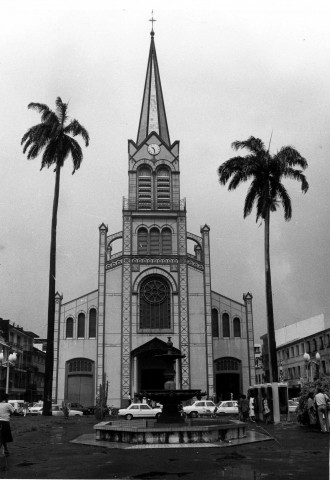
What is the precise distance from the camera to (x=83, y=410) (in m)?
39.5

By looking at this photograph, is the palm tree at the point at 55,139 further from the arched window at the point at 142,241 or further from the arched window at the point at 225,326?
the arched window at the point at 225,326

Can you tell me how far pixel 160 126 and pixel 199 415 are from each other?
89.7ft

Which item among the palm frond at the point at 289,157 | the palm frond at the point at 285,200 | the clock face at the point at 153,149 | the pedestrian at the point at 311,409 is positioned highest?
the clock face at the point at 153,149

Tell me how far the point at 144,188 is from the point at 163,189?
168 centimetres

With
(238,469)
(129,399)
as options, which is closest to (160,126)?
(129,399)

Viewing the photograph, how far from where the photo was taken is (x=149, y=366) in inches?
1658

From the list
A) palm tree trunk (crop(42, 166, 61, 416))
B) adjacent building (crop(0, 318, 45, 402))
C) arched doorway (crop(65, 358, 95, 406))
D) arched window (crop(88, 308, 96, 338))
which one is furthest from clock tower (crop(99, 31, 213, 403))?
adjacent building (crop(0, 318, 45, 402))

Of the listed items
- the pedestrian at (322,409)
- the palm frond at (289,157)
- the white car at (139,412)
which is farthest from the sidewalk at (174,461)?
the palm frond at (289,157)

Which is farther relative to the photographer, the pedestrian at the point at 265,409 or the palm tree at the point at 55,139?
the palm tree at the point at 55,139

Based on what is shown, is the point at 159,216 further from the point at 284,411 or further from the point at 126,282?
the point at 284,411

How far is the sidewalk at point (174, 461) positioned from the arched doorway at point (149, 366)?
25.2 meters

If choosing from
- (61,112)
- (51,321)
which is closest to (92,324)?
(51,321)

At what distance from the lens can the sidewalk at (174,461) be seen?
9766 millimetres

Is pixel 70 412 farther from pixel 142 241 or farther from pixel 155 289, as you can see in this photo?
pixel 142 241
